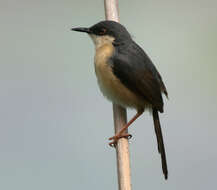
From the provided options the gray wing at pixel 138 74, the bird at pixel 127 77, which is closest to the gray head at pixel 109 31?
the bird at pixel 127 77

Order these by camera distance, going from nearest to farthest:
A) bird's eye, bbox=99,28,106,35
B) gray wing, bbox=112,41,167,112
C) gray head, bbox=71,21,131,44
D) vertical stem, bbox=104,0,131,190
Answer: vertical stem, bbox=104,0,131,190
gray wing, bbox=112,41,167,112
gray head, bbox=71,21,131,44
bird's eye, bbox=99,28,106,35

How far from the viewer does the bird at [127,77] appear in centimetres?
407

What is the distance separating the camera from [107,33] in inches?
171

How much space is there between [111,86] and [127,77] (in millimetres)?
174

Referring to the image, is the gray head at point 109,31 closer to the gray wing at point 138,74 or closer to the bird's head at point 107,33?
the bird's head at point 107,33

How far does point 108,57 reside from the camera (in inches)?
164

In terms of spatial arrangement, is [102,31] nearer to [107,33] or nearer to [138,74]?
[107,33]

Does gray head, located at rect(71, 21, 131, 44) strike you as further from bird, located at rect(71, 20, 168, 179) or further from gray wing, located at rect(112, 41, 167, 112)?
gray wing, located at rect(112, 41, 167, 112)

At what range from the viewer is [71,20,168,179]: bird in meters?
4.07

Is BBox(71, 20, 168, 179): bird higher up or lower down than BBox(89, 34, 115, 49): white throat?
lower down

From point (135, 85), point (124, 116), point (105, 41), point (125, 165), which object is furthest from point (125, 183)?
point (105, 41)

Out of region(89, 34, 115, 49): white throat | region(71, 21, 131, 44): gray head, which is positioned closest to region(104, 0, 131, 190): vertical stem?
region(71, 21, 131, 44): gray head

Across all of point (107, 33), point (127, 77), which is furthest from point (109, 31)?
point (127, 77)

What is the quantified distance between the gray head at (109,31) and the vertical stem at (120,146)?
7 centimetres
